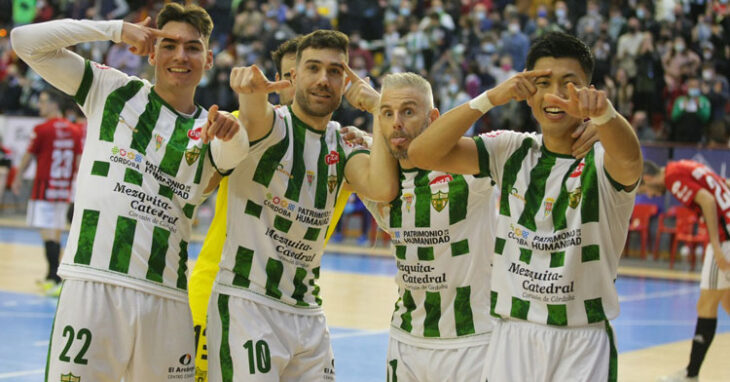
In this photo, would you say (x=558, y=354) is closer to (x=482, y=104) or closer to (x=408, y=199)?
(x=482, y=104)

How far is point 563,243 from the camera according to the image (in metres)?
4.19

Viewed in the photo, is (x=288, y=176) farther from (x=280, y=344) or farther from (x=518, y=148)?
(x=518, y=148)

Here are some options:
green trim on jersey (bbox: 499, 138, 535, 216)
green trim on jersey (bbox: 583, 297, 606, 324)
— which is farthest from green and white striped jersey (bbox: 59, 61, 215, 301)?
green trim on jersey (bbox: 583, 297, 606, 324)

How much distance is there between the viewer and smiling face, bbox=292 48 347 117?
5148 millimetres

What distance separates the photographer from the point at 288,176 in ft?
16.8

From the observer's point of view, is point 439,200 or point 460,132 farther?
point 439,200

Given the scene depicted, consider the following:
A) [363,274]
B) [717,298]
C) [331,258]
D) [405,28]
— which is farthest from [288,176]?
[405,28]

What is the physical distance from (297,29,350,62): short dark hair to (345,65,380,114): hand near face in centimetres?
13

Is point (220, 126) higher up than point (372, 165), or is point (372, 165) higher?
point (220, 126)

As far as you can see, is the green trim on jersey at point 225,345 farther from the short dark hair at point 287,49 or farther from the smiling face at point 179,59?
the short dark hair at point 287,49

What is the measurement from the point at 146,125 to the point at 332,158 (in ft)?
3.44

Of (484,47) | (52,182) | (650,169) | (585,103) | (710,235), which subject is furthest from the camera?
(484,47)

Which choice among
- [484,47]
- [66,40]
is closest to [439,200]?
[66,40]

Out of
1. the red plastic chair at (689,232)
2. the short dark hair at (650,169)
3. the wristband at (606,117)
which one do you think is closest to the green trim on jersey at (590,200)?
the wristband at (606,117)
